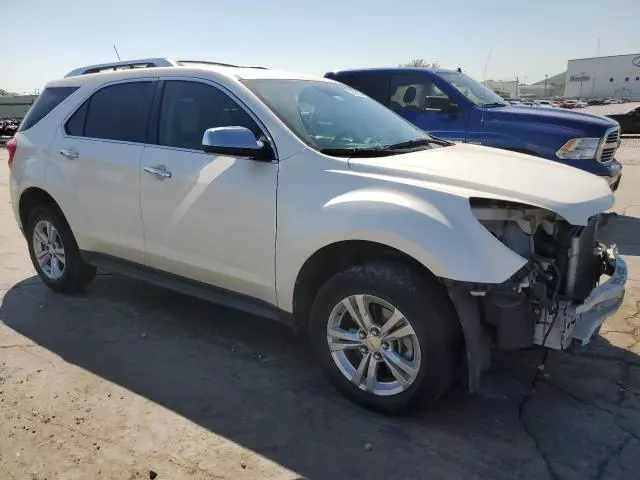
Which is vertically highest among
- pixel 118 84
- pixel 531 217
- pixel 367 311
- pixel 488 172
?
pixel 118 84

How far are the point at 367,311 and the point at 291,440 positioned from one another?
2.54 feet

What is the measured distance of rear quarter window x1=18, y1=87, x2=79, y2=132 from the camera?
4711 millimetres

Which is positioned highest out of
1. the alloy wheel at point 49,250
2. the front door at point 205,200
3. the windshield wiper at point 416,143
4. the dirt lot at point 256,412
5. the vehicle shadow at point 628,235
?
the windshield wiper at point 416,143

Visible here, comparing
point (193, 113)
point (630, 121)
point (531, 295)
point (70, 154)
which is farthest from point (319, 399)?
point (630, 121)

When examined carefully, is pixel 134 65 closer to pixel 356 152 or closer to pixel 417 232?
pixel 356 152

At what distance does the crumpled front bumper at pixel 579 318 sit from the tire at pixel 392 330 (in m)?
0.43

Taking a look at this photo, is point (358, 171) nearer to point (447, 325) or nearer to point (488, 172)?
point (488, 172)

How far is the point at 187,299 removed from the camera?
16.0 ft

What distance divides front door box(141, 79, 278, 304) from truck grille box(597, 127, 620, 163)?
5.11 m

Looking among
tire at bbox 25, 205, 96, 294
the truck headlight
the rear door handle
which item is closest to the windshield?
the rear door handle

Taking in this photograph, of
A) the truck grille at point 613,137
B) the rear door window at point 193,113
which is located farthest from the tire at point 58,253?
the truck grille at point 613,137

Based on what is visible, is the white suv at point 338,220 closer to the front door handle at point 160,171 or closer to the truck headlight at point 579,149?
the front door handle at point 160,171

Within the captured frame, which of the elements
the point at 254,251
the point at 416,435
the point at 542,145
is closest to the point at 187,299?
the point at 254,251

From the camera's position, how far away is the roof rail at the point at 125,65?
425cm
